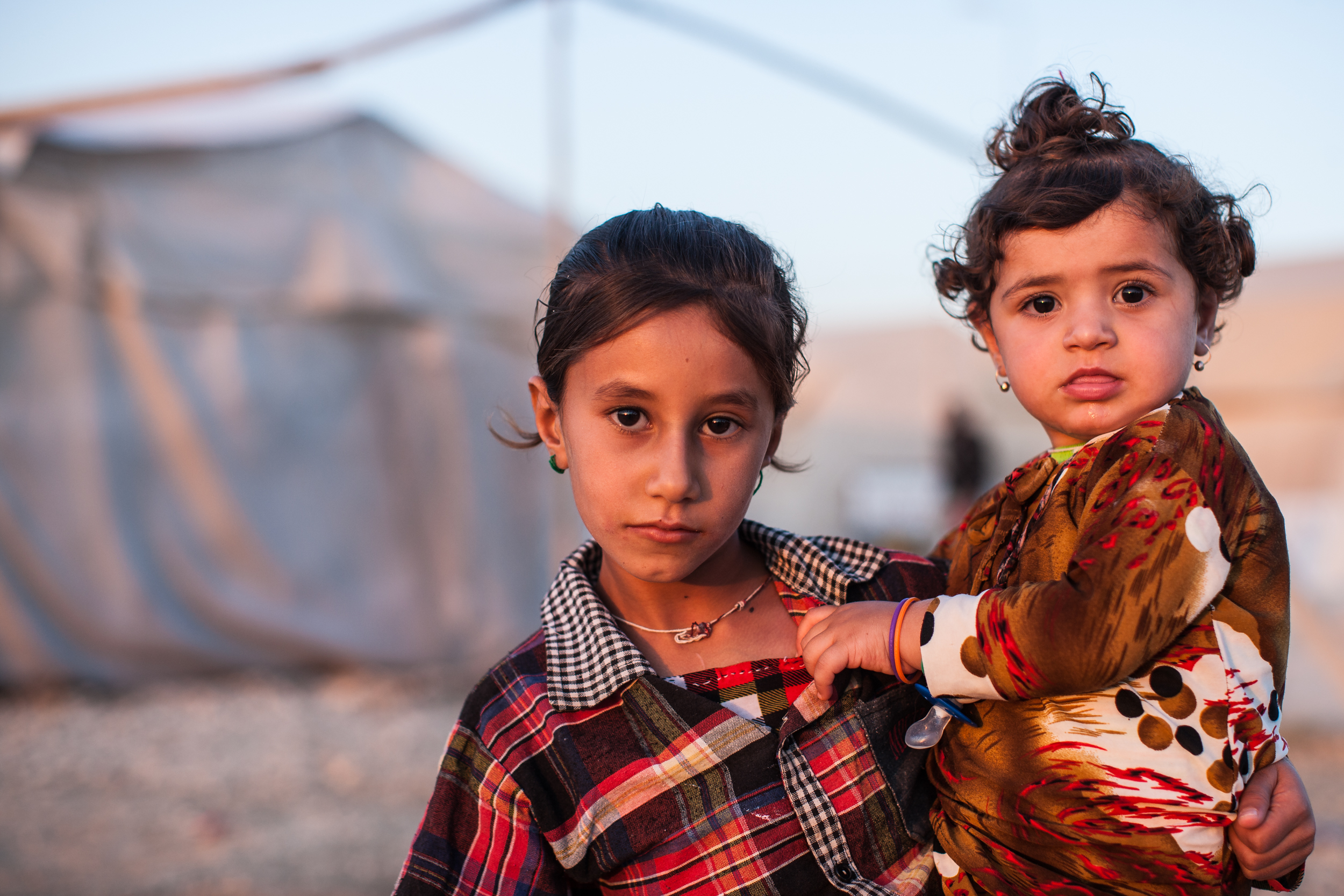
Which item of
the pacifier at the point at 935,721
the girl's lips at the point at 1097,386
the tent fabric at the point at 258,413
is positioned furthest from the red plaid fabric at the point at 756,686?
the tent fabric at the point at 258,413

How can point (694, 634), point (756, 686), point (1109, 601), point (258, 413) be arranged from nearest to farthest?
point (1109, 601) → point (756, 686) → point (694, 634) → point (258, 413)

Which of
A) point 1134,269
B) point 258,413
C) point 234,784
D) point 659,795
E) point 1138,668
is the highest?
point 1134,269

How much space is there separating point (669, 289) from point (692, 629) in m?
0.46

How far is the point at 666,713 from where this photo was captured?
1.21 metres

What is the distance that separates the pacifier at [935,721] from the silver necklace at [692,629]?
0.91 ft

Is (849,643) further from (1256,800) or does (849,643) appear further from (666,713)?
(1256,800)

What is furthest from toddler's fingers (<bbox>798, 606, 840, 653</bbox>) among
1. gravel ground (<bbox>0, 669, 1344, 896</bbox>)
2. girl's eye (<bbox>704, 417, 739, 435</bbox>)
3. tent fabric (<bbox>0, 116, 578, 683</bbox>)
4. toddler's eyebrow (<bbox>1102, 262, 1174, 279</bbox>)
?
tent fabric (<bbox>0, 116, 578, 683</bbox>)

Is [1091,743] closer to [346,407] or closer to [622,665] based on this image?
[622,665]

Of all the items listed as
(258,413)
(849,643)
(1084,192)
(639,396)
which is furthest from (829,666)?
(258,413)

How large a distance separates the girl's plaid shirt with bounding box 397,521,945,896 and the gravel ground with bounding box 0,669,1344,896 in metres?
2.17

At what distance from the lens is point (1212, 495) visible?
3.46 feet

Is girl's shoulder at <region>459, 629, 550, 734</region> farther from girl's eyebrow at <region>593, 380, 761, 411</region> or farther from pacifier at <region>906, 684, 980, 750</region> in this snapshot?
pacifier at <region>906, 684, 980, 750</region>

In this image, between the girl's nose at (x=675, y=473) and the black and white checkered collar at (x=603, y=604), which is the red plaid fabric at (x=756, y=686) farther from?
the girl's nose at (x=675, y=473)

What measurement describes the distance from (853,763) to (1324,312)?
480 centimetres
